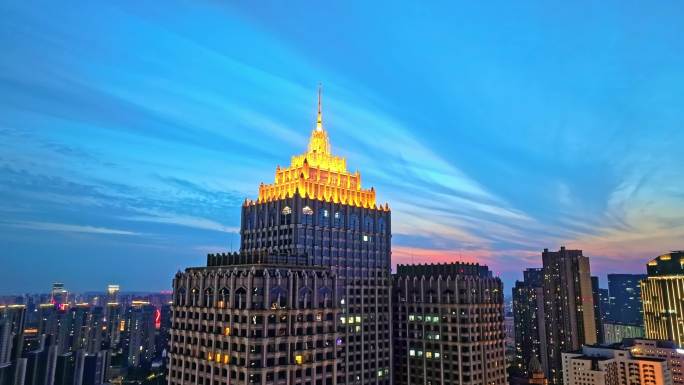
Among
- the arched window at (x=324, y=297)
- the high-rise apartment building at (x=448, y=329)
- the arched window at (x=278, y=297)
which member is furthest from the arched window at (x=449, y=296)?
the arched window at (x=278, y=297)

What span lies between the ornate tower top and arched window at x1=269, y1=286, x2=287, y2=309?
191 feet

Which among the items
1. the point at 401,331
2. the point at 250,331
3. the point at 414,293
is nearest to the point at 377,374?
the point at 401,331

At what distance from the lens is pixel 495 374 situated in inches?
7328

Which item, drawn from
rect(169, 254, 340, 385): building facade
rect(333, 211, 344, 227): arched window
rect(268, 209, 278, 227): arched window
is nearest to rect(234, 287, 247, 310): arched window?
rect(169, 254, 340, 385): building facade

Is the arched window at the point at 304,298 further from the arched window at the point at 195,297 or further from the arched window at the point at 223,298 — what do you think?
the arched window at the point at 195,297

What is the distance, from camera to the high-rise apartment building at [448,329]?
179m

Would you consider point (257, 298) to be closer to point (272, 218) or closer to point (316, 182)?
point (272, 218)

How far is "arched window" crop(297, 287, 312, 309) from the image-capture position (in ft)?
408

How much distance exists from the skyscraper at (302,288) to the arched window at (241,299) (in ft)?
0.81

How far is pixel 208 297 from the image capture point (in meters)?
130

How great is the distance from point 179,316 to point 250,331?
34.5 m

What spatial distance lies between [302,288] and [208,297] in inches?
1037

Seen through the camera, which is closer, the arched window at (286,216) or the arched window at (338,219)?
the arched window at (286,216)

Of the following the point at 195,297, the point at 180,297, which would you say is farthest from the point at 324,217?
the point at 180,297
